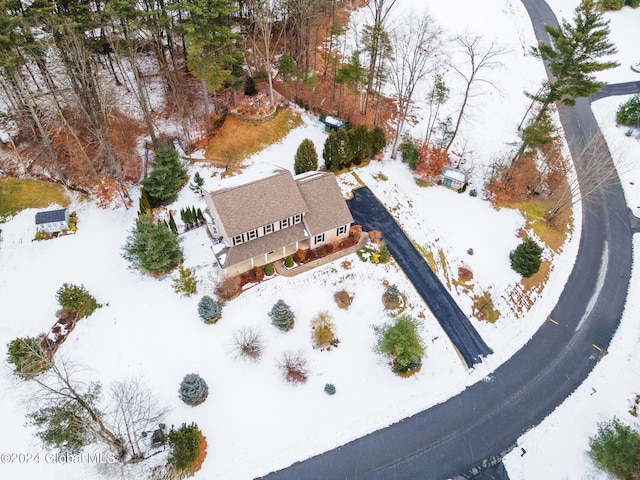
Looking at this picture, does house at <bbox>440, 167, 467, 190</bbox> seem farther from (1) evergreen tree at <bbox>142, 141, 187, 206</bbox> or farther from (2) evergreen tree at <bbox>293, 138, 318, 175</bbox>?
(1) evergreen tree at <bbox>142, 141, 187, 206</bbox>

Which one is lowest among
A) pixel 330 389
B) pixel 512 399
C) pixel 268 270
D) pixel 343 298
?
pixel 512 399

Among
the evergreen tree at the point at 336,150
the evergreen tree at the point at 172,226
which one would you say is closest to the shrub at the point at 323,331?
the evergreen tree at the point at 172,226

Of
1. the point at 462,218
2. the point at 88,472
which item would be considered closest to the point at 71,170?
the point at 88,472

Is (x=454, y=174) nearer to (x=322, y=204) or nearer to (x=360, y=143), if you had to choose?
(x=360, y=143)

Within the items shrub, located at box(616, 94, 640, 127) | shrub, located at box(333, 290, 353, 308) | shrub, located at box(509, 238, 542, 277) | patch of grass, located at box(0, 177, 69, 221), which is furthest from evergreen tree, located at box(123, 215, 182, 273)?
shrub, located at box(616, 94, 640, 127)

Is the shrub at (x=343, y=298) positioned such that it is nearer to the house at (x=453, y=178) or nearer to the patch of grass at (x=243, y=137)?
the house at (x=453, y=178)

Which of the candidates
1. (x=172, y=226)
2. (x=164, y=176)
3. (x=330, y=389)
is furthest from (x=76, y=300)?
(x=330, y=389)

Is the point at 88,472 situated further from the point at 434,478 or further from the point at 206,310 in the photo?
the point at 434,478
